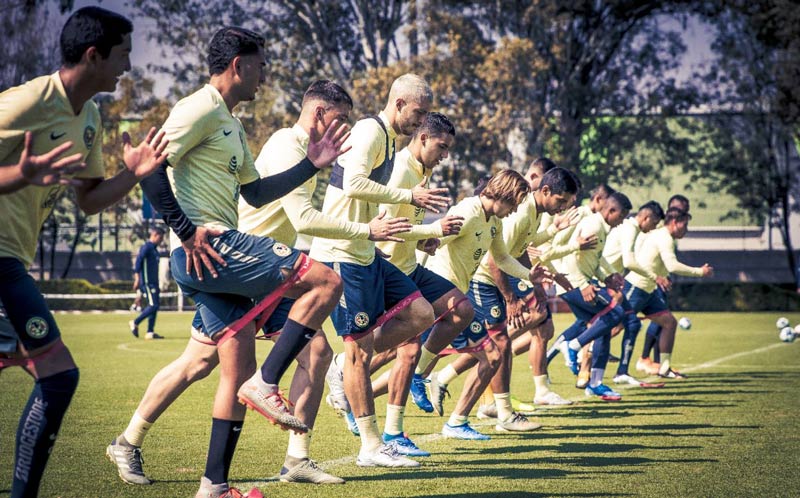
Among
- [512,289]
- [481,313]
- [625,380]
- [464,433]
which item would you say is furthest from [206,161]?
[625,380]

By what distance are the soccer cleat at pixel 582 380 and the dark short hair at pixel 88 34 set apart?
9217 mm

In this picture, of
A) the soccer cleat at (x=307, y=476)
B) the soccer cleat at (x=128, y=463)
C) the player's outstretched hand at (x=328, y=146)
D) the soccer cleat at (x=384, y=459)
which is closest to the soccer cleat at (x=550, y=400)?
the soccer cleat at (x=384, y=459)

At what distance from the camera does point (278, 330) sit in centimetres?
693

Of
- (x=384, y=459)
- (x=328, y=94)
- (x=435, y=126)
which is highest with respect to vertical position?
(x=328, y=94)

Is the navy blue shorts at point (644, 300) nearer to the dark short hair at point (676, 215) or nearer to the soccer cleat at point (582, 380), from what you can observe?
the dark short hair at point (676, 215)

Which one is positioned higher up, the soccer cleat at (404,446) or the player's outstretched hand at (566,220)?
the player's outstretched hand at (566,220)

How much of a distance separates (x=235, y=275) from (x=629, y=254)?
9.94 meters

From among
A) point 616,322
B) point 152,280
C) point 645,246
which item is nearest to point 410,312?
point 616,322

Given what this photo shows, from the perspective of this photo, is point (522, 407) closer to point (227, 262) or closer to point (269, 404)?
point (269, 404)

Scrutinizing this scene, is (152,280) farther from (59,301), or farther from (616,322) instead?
(59,301)

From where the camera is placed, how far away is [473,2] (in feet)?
128

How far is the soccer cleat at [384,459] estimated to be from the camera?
23.8 ft

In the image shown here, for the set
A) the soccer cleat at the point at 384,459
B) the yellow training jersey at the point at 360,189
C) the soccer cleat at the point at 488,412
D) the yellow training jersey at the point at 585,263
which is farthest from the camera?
the yellow training jersey at the point at 585,263

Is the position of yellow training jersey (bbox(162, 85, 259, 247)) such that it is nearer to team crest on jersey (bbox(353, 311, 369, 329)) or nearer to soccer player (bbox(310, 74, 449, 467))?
soccer player (bbox(310, 74, 449, 467))
